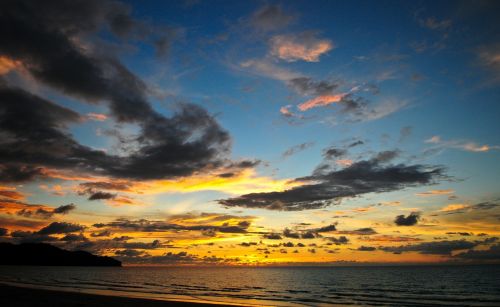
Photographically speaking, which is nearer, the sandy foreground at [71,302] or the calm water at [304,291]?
the sandy foreground at [71,302]

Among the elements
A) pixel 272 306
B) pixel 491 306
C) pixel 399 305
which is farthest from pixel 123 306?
pixel 491 306

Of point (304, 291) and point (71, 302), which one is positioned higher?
point (71, 302)

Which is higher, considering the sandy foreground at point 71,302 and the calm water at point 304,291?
the sandy foreground at point 71,302

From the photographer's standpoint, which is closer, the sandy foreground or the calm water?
the sandy foreground

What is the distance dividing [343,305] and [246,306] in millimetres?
13696

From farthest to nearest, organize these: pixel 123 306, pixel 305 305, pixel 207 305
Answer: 1. pixel 305 305
2. pixel 207 305
3. pixel 123 306

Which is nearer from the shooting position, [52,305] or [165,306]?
[52,305]

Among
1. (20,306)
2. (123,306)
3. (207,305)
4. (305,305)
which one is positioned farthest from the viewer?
(305,305)

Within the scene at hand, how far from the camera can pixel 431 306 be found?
47.0m

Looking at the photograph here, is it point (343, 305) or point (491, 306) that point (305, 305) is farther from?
point (491, 306)

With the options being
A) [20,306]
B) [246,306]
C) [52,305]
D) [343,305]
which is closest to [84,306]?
[52,305]

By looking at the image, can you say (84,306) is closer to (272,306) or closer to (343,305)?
(272,306)

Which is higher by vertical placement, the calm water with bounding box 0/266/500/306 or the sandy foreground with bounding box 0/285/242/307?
the sandy foreground with bounding box 0/285/242/307

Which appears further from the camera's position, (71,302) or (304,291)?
(304,291)
